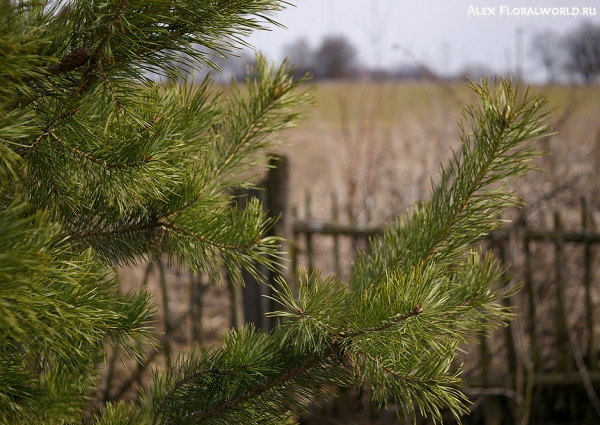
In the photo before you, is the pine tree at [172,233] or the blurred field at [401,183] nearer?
the pine tree at [172,233]

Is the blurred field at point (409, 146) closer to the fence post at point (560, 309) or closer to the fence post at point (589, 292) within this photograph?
the fence post at point (589, 292)

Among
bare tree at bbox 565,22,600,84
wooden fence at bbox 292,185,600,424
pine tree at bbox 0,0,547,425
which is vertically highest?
bare tree at bbox 565,22,600,84

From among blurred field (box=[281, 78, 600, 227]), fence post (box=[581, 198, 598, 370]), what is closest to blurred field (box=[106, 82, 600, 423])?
blurred field (box=[281, 78, 600, 227])

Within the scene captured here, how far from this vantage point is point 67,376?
40.6 inches

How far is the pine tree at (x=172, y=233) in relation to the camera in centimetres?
80

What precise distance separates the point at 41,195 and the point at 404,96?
21.1 ft

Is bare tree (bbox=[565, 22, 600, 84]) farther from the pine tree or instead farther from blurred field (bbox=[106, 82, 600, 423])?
the pine tree

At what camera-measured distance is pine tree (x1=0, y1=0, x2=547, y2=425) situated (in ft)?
2.63

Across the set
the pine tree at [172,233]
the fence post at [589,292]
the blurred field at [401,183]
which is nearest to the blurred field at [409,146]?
the blurred field at [401,183]

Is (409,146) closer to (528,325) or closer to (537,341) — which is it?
(528,325)

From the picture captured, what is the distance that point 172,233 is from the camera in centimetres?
109

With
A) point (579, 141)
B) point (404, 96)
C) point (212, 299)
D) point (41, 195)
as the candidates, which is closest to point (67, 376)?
point (41, 195)

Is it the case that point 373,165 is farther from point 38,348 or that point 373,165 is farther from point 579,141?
point 38,348

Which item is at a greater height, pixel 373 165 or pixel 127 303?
pixel 373 165
